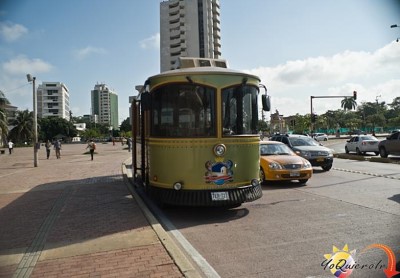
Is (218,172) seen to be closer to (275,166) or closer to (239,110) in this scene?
(239,110)

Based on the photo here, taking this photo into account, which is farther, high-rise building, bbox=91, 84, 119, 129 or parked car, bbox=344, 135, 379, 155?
high-rise building, bbox=91, 84, 119, 129

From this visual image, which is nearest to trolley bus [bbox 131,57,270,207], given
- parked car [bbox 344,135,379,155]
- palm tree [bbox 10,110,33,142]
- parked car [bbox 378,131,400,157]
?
parked car [bbox 378,131,400,157]

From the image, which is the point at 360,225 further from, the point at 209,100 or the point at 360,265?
the point at 209,100

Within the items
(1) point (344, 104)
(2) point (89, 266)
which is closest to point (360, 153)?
(2) point (89, 266)

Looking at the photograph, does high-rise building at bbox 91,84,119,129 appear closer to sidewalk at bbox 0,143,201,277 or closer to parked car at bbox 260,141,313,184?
parked car at bbox 260,141,313,184

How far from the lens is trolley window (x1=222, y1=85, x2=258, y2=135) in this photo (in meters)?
7.57

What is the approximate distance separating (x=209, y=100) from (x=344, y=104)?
147 m

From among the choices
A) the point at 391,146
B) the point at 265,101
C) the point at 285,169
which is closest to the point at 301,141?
the point at 285,169

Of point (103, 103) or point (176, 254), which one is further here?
point (103, 103)

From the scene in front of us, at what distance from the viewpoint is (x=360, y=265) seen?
Answer: 476cm

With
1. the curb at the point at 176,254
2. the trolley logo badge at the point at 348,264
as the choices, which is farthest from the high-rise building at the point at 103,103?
the trolley logo badge at the point at 348,264

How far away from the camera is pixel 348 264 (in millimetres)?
4902

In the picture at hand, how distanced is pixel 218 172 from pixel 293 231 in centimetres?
193

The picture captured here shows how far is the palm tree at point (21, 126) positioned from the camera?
3612 inches
